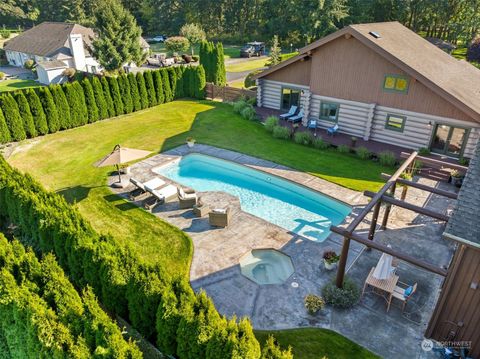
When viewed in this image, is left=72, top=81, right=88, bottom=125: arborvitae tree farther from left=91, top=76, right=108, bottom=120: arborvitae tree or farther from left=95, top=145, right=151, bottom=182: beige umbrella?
left=95, top=145, right=151, bottom=182: beige umbrella

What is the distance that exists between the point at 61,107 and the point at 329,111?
20138 millimetres

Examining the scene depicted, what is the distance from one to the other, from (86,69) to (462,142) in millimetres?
45682

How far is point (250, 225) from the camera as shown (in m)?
15.7

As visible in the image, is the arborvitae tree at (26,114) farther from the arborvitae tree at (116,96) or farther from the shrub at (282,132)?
the shrub at (282,132)

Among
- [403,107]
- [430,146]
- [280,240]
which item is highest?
[403,107]

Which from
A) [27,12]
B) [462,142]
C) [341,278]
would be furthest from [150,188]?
[27,12]

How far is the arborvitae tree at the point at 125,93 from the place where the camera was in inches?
1150

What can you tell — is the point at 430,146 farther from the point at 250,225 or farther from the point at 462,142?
the point at 250,225

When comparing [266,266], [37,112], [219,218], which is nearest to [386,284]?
[266,266]

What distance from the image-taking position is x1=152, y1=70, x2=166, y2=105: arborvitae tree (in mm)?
31545

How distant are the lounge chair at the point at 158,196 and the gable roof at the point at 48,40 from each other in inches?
1429

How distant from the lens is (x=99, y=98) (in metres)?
28.1

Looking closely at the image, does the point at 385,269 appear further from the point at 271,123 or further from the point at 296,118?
the point at 296,118

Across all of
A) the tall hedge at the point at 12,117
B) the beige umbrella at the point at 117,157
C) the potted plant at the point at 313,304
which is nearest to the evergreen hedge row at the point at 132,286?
the potted plant at the point at 313,304
